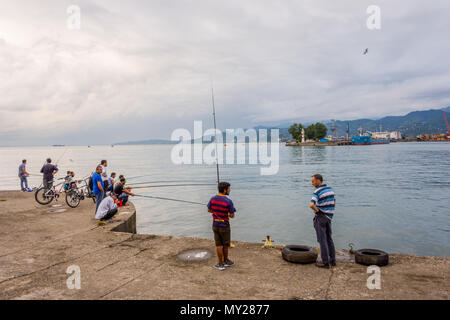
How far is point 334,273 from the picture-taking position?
20.6ft

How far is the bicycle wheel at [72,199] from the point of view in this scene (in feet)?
45.6

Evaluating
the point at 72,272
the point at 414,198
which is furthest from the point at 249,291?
the point at 414,198

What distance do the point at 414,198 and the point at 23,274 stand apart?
2791 centimetres

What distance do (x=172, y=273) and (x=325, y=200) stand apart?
3794 mm

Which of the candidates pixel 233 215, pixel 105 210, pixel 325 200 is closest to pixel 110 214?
pixel 105 210

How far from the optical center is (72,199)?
14.0 metres

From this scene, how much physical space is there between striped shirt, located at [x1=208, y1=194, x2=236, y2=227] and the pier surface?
3.66ft

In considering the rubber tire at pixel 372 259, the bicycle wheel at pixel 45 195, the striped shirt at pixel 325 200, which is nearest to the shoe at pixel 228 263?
the striped shirt at pixel 325 200

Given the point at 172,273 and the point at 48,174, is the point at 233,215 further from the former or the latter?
the point at 48,174

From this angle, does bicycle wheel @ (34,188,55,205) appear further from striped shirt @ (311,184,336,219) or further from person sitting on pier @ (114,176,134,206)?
striped shirt @ (311,184,336,219)

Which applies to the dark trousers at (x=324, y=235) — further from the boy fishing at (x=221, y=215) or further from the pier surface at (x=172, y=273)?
the boy fishing at (x=221, y=215)

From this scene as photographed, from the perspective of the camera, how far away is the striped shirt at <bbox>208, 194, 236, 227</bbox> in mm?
6402

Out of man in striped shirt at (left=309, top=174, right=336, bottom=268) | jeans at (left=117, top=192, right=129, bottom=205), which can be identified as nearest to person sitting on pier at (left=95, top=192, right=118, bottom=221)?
jeans at (left=117, top=192, right=129, bottom=205)
